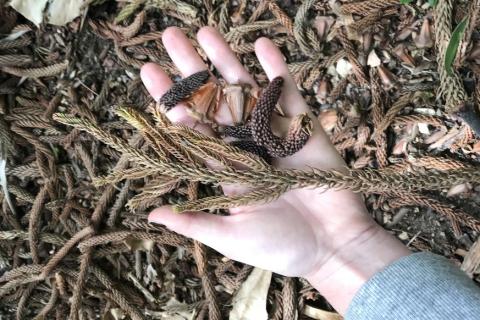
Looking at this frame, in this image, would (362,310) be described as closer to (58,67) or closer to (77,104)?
(77,104)

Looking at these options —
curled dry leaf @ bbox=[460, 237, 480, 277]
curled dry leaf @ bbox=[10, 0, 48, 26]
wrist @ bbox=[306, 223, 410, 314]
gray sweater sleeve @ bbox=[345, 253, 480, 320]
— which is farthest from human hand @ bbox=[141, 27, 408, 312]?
curled dry leaf @ bbox=[10, 0, 48, 26]

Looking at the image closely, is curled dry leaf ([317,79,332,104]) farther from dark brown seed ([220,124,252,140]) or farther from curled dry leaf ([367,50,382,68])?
dark brown seed ([220,124,252,140])

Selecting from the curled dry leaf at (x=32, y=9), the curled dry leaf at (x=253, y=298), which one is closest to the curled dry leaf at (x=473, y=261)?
the curled dry leaf at (x=253, y=298)

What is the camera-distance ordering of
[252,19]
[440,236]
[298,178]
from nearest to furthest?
1. [298,178]
2. [440,236]
3. [252,19]

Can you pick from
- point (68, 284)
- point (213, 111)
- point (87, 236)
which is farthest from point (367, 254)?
point (68, 284)

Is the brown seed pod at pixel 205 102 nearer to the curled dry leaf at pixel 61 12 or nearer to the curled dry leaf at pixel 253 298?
the curled dry leaf at pixel 253 298

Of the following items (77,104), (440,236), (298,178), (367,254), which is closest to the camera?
(298,178)
